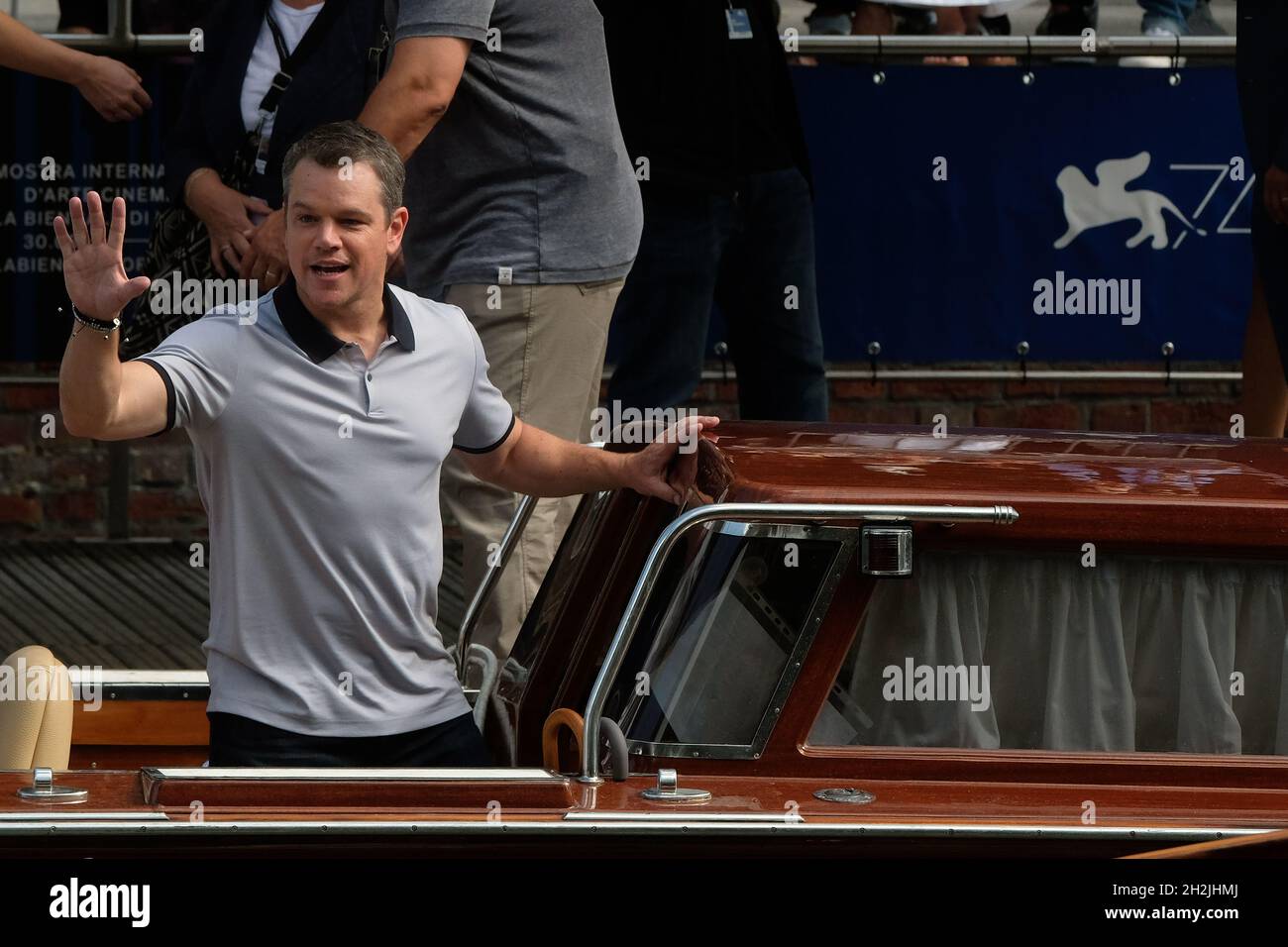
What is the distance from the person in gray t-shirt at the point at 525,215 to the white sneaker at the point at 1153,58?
273 cm

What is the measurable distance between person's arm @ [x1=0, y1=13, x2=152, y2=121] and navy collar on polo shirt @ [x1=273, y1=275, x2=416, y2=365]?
8.00 feet

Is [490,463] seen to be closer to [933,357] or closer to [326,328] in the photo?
[326,328]

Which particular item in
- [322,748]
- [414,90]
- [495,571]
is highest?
[414,90]

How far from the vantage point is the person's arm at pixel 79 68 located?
5.43 metres

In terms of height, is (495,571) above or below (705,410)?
below

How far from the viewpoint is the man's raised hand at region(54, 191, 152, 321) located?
9.46 feet

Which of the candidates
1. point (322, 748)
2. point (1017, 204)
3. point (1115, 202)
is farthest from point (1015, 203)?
point (322, 748)

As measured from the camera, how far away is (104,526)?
701cm

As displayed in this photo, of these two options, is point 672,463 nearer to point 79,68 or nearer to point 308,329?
point 308,329

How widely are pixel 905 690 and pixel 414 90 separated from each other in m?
1.70

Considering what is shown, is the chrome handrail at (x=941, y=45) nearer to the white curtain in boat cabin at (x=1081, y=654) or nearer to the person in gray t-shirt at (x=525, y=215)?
the person in gray t-shirt at (x=525, y=215)

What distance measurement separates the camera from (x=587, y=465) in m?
3.44
